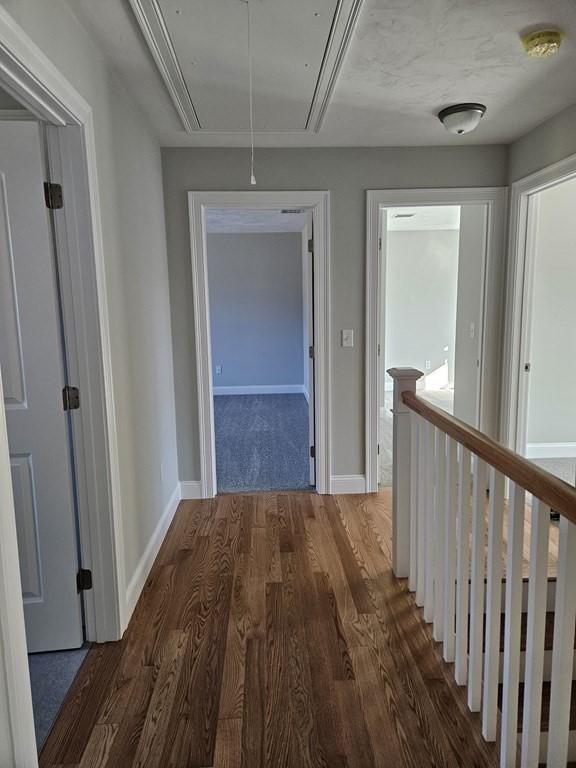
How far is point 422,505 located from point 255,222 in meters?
5.40

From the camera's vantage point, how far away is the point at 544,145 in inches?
116

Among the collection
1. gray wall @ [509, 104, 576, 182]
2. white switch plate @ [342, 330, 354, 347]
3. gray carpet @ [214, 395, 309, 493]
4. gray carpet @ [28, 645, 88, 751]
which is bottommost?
gray carpet @ [28, 645, 88, 751]

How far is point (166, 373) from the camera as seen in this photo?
3254 mm

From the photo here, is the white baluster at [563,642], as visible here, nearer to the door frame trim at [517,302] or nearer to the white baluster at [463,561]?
the white baluster at [463,561]

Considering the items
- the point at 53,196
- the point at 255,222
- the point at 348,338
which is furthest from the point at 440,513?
the point at 255,222

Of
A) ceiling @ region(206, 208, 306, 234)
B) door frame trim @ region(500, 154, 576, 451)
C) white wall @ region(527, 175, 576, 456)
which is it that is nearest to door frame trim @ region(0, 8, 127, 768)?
door frame trim @ region(500, 154, 576, 451)

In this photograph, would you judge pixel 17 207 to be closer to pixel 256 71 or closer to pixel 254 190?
pixel 256 71

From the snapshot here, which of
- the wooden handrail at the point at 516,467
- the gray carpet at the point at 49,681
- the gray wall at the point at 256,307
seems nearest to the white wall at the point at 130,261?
the gray carpet at the point at 49,681

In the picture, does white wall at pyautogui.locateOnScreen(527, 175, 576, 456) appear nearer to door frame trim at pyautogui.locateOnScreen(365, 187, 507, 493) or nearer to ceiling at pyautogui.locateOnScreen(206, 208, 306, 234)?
door frame trim at pyautogui.locateOnScreen(365, 187, 507, 493)

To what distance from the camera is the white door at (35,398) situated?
5.76 ft

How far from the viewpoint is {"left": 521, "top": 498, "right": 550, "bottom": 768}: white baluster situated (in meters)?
1.23

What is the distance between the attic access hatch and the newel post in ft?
4.68

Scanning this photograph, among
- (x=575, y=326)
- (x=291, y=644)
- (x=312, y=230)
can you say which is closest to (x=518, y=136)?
(x=312, y=230)

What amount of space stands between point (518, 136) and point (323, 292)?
161cm
